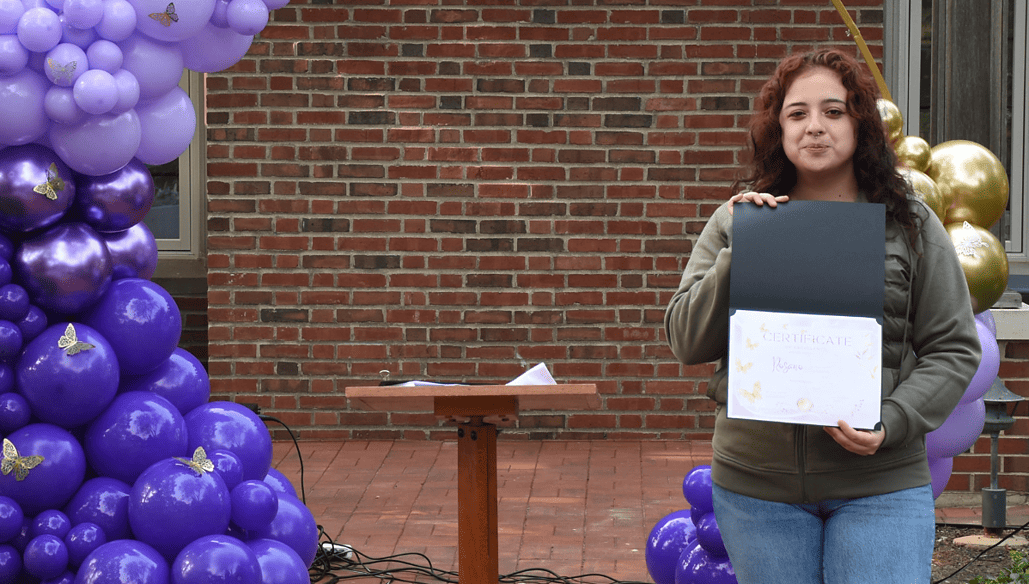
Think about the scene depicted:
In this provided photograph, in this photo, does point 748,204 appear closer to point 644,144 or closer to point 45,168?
point 45,168

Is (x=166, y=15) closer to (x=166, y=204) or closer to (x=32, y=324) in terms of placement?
(x=32, y=324)

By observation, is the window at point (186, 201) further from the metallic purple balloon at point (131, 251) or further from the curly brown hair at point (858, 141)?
the curly brown hair at point (858, 141)

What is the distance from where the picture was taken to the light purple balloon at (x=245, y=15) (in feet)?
10.2

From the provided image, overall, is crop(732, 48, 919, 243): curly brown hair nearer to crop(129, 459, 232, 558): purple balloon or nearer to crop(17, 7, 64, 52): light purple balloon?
crop(129, 459, 232, 558): purple balloon

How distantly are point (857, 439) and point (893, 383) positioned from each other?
18 cm

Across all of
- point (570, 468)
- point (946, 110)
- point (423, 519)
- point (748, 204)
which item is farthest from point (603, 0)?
point (748, 204)

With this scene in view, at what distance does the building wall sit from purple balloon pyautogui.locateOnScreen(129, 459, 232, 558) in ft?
11.4

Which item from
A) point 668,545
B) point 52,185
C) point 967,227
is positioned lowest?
point 668,545

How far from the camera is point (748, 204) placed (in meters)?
2.05

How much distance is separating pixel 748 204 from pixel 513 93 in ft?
14.6

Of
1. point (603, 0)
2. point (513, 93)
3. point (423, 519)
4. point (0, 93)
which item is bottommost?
point (423, 519)

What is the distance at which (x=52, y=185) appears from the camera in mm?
2928

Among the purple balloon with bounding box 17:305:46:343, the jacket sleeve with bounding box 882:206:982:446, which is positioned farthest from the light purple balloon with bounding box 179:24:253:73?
the jacket sleeve with bounding box 882:206:982:446

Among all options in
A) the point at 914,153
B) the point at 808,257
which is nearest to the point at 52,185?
the point at 808,257
